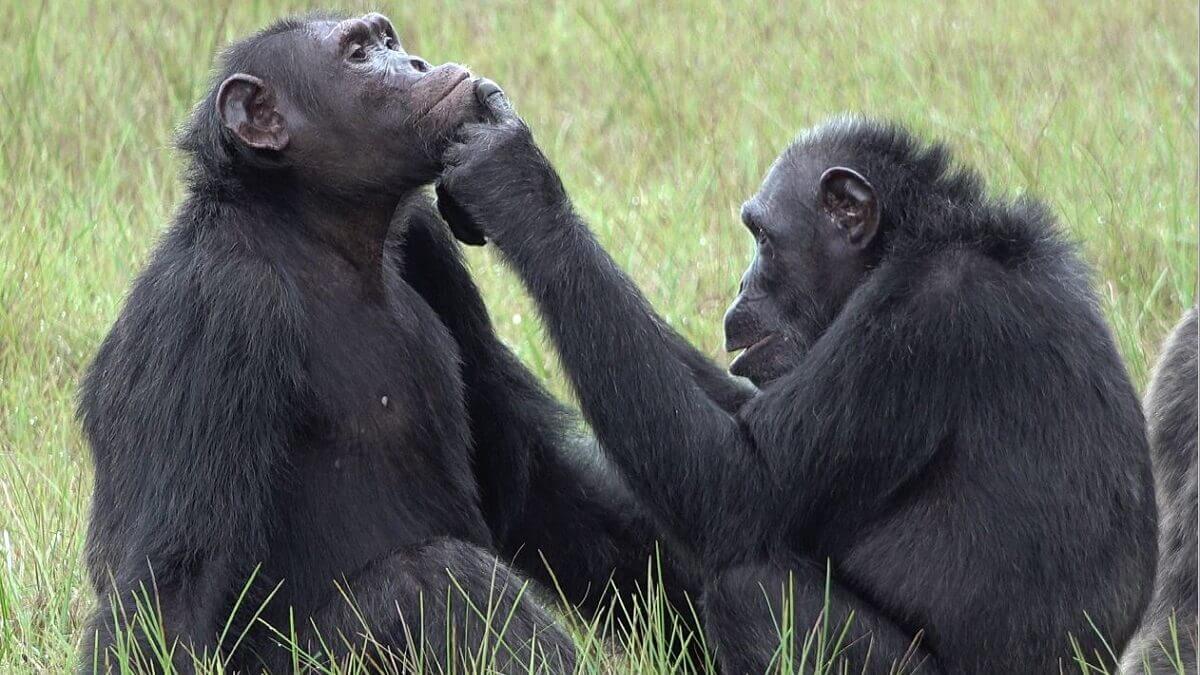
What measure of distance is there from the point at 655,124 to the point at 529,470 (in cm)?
394

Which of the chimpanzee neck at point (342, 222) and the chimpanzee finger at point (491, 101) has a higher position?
the chimpanzee finger at point (491, 101)

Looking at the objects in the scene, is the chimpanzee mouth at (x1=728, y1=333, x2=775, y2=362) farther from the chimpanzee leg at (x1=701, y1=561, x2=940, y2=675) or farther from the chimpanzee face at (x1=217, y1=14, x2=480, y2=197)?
the chimpanzee face at (x1=217, y1=14, x2=480, y2=197)

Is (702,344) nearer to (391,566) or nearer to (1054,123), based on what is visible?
(1054,123)

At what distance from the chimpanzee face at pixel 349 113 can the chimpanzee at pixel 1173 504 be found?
2186mm

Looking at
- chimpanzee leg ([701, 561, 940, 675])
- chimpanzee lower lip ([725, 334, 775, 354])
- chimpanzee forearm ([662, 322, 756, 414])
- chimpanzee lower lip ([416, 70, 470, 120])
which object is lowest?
chimpanzee leg ([701, 561, 940, 675])

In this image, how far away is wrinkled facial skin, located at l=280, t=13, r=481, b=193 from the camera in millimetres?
4746

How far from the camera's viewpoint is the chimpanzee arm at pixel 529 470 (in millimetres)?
5246

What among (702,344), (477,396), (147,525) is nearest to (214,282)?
(147,525)

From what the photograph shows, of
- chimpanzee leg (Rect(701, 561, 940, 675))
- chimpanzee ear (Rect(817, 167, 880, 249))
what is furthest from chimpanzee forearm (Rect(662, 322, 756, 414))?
chimpanzee leg (Rect(701, 561, 940, 675))

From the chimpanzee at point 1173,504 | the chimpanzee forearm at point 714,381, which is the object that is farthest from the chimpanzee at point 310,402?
the chimpanzee at point 1173,504

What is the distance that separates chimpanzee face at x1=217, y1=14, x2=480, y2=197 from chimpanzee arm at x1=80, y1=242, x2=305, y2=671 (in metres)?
0.39

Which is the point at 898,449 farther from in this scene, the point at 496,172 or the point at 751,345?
the point at 496,172

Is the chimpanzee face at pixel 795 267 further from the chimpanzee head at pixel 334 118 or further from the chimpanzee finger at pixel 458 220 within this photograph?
the chimpanzee head at pixel 334 118

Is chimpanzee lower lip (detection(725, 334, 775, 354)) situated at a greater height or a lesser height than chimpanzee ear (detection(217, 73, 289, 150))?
lesser
